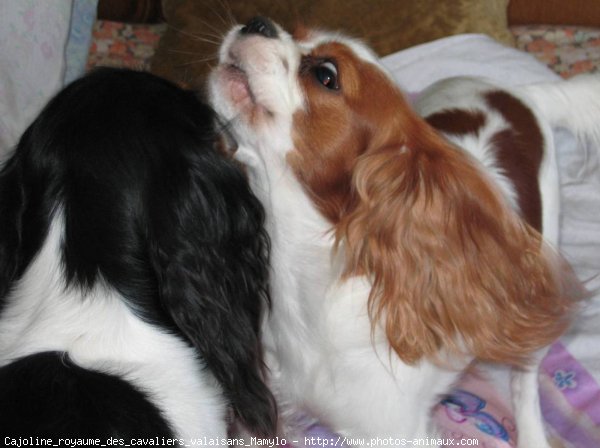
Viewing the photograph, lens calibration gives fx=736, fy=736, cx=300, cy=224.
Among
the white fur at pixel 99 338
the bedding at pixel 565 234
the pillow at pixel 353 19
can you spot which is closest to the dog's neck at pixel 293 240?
the white fur at pixel 99 338

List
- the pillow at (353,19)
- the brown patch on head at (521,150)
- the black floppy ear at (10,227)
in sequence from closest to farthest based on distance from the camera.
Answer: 1. the black floppy ear at (10,227)
2. the brown patch on head at (521,150)
3. the pillow at (353,19)

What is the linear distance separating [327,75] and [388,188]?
283 mm

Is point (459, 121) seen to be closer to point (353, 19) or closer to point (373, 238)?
point (373, 238)

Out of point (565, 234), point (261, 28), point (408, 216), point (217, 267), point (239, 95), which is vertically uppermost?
point (261, 28)

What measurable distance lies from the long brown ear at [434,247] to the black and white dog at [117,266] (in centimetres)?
33

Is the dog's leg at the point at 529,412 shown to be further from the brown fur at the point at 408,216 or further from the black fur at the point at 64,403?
the black fur at the point at 64,403

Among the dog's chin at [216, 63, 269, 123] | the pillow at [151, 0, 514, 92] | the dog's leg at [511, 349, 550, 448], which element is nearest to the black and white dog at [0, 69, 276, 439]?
the dog's chin at [216, 63, 269, 123]

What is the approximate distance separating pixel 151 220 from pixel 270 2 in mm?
2044

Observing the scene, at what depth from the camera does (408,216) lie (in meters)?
1.57

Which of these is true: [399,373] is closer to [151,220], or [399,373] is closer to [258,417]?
[258,417]

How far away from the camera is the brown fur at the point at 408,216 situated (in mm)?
1557

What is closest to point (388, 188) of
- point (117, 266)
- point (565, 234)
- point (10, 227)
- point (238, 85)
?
point (238, 85)

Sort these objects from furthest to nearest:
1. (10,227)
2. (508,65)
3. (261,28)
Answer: (508,65) < (261,28) < (10,227)

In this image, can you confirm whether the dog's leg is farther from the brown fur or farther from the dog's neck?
the dog's neck
